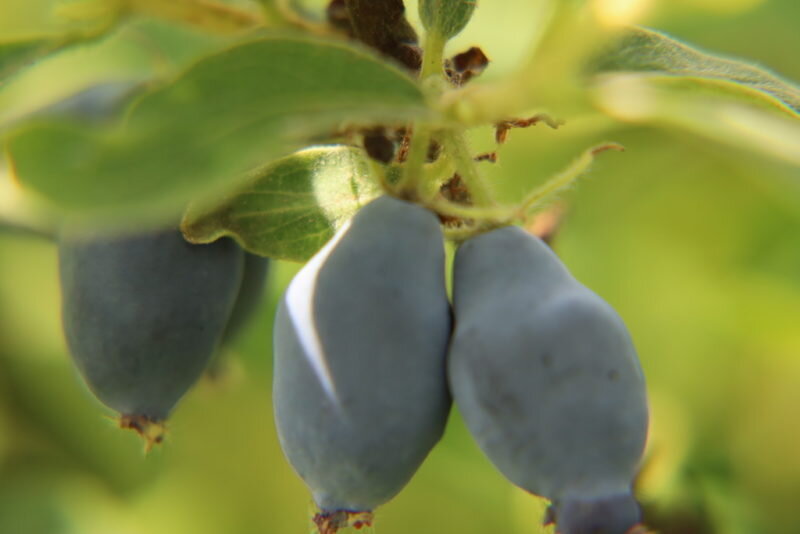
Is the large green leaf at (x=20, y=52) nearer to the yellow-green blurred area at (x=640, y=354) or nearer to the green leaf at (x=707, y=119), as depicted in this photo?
the green leaf at (x=707, y=119)

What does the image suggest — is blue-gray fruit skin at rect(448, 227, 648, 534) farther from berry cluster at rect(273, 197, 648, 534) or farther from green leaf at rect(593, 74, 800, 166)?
green leaf at rect(593, 74, 800, 166)

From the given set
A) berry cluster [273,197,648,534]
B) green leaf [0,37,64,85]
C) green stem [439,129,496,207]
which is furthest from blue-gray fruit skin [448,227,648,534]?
green leaf [0,37,64,85]

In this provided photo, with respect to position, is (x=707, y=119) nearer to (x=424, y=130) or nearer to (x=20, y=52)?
(x=424, y=130)

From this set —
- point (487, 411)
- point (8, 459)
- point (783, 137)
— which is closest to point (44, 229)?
point (487, 411)

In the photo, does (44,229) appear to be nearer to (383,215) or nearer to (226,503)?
(383,215)

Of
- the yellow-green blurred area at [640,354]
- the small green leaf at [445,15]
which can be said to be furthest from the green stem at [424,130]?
the yellow-green blurred area at [640,354]
